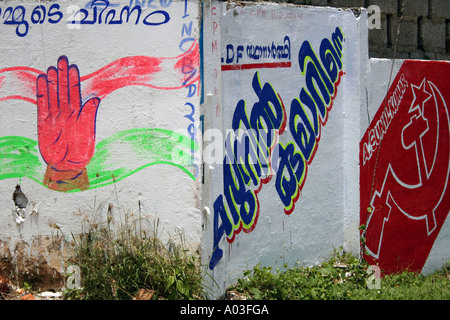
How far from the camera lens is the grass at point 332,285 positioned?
15.4ft

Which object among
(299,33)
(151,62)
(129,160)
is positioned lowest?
(129,160)

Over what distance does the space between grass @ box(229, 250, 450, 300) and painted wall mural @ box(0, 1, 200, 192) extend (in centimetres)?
106

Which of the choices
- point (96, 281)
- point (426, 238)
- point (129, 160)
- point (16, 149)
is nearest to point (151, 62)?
point (129, 160)

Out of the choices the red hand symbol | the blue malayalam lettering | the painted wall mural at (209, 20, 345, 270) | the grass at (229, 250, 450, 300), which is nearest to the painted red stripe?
the painted wall mural at (209, 20, 345, 270)

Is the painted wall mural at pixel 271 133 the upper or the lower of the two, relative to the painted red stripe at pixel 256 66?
lower

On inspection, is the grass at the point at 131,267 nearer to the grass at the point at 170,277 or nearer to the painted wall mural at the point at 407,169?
the grass at the point at 170,277

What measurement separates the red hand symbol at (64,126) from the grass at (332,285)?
158 centimetres

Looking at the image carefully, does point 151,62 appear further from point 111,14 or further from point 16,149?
point 16,149

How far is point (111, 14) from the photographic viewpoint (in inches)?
182

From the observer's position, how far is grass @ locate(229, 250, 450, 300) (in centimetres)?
468

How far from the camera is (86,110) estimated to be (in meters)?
4.66

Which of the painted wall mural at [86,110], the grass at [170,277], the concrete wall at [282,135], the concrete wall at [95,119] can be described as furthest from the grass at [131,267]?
the painted wall mural at [86,110]

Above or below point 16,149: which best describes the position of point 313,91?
above
